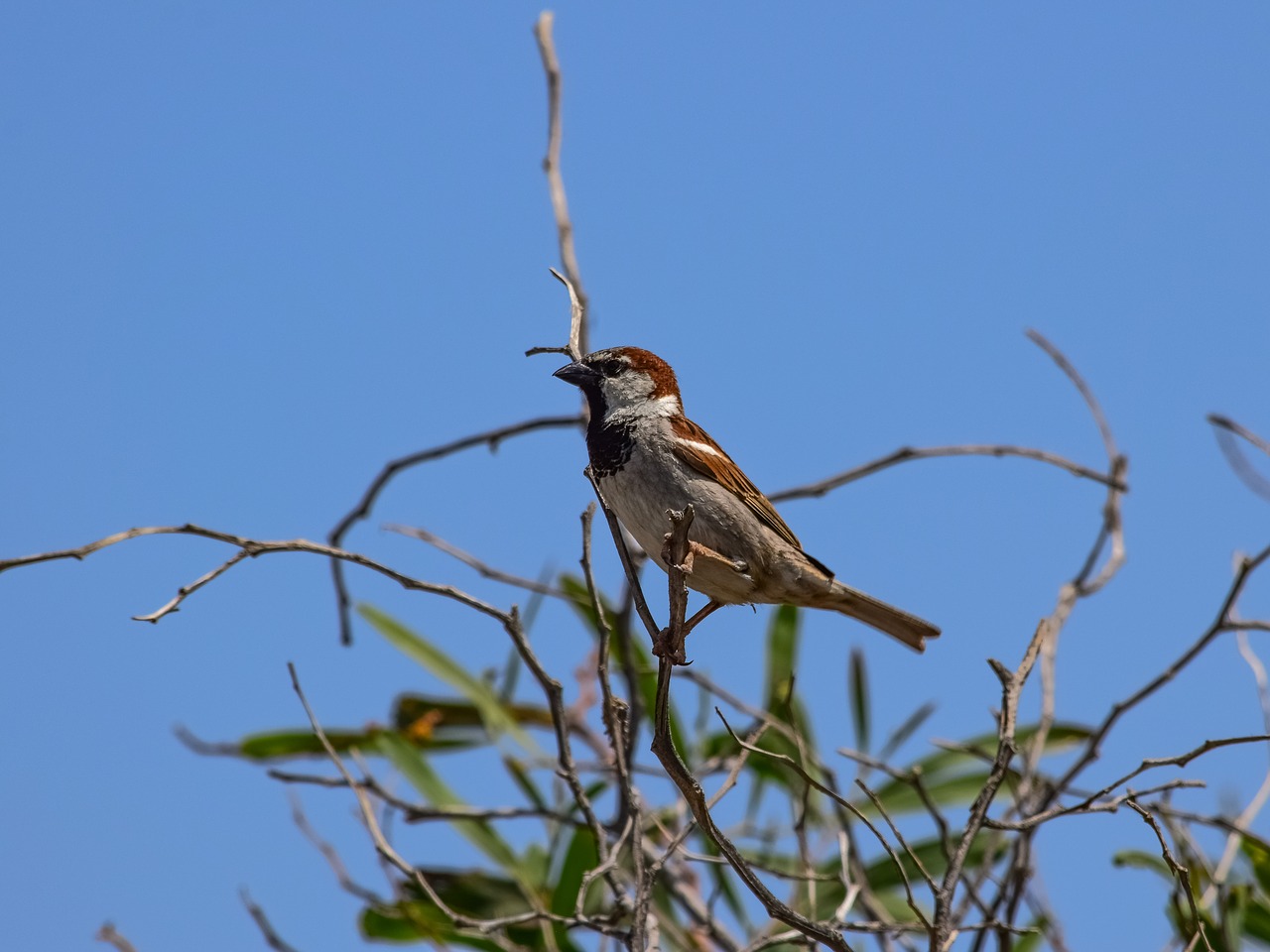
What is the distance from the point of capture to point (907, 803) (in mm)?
4855

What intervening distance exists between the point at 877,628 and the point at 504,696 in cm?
163

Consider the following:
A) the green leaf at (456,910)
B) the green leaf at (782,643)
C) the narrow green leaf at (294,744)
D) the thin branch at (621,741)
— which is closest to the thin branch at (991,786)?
the thin branch at (621,741)

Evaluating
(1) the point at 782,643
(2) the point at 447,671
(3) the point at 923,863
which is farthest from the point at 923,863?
(2) the point at 447,671

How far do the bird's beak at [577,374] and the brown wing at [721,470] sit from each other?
11.3 inches

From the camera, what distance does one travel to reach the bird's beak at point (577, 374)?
380 cm

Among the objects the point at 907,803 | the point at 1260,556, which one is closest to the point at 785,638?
the point at 907,803

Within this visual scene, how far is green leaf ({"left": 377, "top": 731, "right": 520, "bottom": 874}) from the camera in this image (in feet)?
15.3

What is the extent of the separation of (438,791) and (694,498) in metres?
1.69

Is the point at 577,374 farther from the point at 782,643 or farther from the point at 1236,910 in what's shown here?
the point at 1236,910

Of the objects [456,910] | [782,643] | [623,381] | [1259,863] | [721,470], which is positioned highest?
[623,381]

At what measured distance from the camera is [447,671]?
5.01 m

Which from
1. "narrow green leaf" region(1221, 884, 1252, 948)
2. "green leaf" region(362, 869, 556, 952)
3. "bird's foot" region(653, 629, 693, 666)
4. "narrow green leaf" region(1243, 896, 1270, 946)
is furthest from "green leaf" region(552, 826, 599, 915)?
"narrow green leaf" region(1243, 896, 1270, 946)

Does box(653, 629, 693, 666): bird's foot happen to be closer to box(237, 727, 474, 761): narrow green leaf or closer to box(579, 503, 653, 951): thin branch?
box(579, 503, 653, 951): thin branch

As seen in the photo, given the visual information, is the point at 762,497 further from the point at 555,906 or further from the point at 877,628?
the point at 555,906
